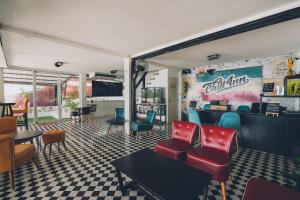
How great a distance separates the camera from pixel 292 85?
13.6 feet

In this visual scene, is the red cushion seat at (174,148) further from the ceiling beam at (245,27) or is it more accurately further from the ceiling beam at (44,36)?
the ceiling beam at (44,36)

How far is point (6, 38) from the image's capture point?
11.1ft

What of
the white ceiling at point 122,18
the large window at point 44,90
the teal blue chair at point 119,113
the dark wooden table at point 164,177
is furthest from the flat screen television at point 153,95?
the dark wooden table at point 164,177

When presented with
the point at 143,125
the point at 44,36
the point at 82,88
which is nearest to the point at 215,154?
the point at 143,125

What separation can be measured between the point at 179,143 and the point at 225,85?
4.29 metres

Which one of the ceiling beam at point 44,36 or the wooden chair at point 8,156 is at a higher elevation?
the ceiling beam at point 44,36

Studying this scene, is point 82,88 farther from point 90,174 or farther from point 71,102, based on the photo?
point 90,174

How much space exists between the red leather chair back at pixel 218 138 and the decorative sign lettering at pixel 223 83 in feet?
13.0

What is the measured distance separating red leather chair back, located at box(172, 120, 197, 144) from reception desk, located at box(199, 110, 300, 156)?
6.54ft

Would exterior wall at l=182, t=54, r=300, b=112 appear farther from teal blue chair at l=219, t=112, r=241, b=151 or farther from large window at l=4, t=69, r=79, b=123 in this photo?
large window at l=4, t=69, r=79, b=123

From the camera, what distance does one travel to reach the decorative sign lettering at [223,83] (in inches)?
218

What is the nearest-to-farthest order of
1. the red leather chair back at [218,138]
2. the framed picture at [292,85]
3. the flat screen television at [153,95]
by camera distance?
the red leather chair back at [218,138] < the framed picture at [292,85] < the flat screen television at [153,95]

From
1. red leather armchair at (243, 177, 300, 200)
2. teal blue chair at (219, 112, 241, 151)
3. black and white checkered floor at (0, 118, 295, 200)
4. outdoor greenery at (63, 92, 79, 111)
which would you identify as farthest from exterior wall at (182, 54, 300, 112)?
outdoor greenery at (63, 92, 79, 111)

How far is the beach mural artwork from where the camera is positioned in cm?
529
